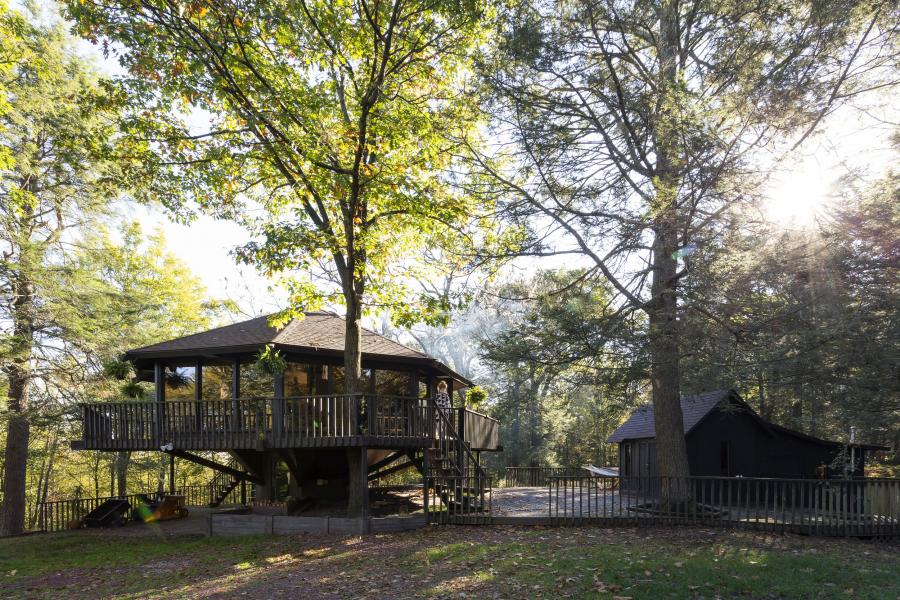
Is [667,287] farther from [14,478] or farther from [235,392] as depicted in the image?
[14,478]

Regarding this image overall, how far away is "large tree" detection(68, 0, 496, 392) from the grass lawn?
4.35 m

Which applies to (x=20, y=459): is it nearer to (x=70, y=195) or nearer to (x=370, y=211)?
(x=70, y=195)

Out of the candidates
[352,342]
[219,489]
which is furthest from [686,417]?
[219,489]

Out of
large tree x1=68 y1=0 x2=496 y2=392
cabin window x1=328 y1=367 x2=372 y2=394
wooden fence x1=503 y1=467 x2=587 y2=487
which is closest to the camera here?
large tree x1=68 y1=0 x2=496 y2=392

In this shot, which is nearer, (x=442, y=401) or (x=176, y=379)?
(x=442, y=401)

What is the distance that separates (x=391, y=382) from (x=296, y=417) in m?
3.32

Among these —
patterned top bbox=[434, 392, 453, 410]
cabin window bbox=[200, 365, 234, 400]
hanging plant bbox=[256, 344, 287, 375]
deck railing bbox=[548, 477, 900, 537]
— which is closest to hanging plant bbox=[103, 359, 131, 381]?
cabin window bbox=[200, 365, 234, 400]

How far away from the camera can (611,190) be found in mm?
14125

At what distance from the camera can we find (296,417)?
49.3ft

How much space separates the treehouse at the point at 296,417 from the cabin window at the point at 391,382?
0.09 ft

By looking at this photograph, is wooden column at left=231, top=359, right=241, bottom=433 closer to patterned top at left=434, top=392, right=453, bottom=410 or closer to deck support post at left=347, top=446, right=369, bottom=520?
deck support post at left=347, top=446, right=369, bottom=520

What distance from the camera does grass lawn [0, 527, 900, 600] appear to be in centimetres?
845

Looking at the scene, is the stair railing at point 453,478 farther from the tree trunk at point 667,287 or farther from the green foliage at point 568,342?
the tree trunk at point 667,287

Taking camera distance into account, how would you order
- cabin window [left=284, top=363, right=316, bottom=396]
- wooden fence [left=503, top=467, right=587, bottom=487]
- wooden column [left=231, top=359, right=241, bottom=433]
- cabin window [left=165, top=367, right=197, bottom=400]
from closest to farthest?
wooden column [left=231, top=359, right=241, bottom=433]
cabin window [left=284, top=363, right=316, bottom=396]
cabin window [left=165, top=367, right=197, bottom=400]
wooden fence [left=503, top=467, right=587, bottom=487]
